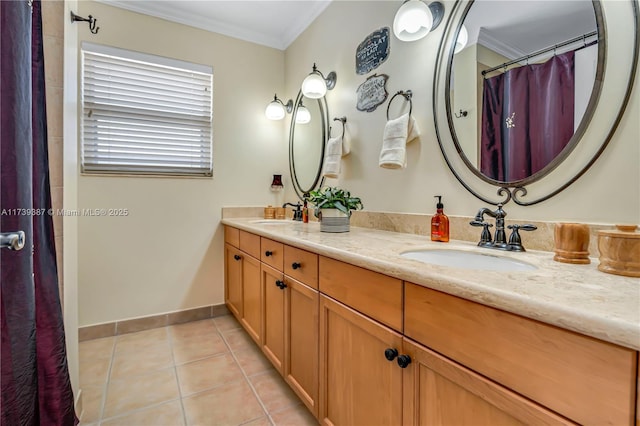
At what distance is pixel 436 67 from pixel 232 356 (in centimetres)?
205

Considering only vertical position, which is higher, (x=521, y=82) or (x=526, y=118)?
(x=521, y=82)

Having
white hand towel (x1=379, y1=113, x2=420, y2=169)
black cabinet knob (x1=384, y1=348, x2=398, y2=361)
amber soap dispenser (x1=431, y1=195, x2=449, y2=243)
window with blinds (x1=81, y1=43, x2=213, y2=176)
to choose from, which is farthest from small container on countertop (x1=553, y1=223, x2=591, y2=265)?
window with blinds (x1=81, y1=43, x2=213, y2=176)

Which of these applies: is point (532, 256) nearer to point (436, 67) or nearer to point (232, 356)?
point (436, 67)

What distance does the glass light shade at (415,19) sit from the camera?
1.36 m

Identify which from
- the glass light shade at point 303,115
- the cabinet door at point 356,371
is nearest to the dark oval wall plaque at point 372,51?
the glass light shade at point 303,115

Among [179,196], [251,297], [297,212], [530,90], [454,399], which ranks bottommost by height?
[251,297]

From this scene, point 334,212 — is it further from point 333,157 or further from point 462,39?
point 462,39

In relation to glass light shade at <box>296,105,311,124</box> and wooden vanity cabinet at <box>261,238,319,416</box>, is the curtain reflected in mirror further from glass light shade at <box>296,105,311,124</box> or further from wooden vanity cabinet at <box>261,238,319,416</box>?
glass light shade at <box>296,105,311,124</box>

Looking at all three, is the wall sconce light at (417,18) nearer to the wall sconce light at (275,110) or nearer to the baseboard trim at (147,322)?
the wall sconce light at (275,110)

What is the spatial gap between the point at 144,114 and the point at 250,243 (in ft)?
4.50

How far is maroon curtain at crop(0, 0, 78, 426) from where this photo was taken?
0.79 m

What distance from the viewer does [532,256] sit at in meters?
0.97

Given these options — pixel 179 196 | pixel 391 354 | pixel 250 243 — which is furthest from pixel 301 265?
pixel 179 196

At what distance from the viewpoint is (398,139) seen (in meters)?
1.51
